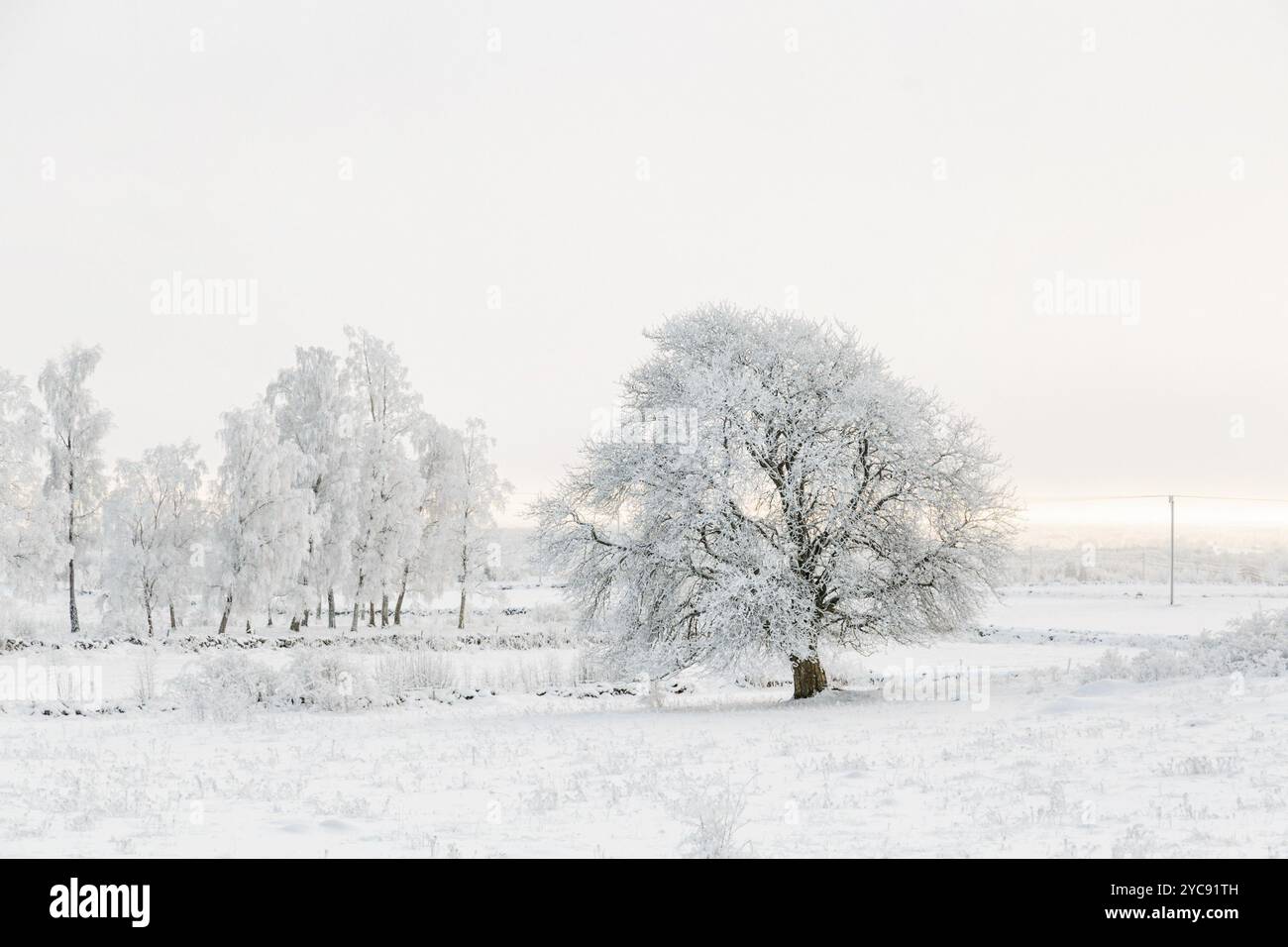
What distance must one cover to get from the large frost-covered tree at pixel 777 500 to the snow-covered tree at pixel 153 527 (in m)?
31.3

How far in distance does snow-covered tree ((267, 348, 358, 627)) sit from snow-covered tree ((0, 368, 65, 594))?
11.6 m

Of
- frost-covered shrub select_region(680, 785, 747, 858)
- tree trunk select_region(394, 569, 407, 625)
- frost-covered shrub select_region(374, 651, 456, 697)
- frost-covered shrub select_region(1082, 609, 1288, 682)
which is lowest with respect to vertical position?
tree trunk select_region(394, 569, 407, 625)

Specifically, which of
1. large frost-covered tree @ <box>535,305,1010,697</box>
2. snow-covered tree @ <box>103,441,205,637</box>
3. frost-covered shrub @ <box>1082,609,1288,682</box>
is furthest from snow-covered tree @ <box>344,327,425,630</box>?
frost-covered shrub @ <box>1082,609,1288,682</box>

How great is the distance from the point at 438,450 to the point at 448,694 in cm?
3175

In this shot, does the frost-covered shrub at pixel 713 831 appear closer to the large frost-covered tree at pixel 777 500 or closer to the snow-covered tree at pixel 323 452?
the large frost-covered tree at pixel 777 500

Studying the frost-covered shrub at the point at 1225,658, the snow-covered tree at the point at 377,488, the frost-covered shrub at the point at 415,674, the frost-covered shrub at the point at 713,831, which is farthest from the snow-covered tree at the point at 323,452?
the frost-covered shrub at the point at 713,831

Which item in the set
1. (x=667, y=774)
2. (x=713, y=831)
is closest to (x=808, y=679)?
(x=667, y=774)

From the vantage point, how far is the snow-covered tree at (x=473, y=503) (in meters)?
56.2

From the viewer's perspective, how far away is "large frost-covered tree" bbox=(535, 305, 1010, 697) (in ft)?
72.3

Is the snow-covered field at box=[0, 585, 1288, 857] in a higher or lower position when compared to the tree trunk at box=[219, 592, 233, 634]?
higher

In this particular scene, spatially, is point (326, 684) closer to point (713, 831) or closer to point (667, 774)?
point (667, 774)

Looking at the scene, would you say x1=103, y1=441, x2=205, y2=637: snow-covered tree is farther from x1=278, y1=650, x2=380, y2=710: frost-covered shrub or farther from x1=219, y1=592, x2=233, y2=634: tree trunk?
x1=278, y1=650, x2=380, y2=710: frost-covered shrub

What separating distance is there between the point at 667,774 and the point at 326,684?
15256 mm
